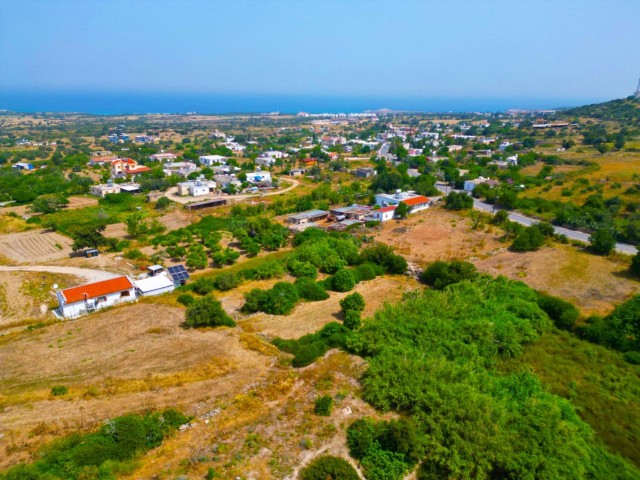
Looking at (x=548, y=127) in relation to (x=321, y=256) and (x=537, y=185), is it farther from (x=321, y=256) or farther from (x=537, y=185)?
(x=321, y=256)

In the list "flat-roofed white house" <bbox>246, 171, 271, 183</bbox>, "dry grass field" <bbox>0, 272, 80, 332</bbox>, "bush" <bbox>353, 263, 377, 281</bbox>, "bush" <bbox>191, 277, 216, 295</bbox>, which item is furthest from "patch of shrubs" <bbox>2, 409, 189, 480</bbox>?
"flat-roofed white house" <bbox>246, 171, 271, 183</bbox>

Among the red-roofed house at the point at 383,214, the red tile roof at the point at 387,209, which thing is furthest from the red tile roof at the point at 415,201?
the red-roofed house at the point at 383,214

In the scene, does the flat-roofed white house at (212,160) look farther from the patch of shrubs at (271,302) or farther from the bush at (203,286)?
the patch of shrubs at (271,302)

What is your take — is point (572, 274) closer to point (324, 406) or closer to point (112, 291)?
point (324, 406)

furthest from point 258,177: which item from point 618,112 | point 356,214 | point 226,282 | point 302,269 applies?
point 618,112

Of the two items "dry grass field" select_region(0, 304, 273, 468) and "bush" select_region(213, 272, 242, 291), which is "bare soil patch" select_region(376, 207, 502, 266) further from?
"dry grass field" select_region(0, 304, 273, 468)
